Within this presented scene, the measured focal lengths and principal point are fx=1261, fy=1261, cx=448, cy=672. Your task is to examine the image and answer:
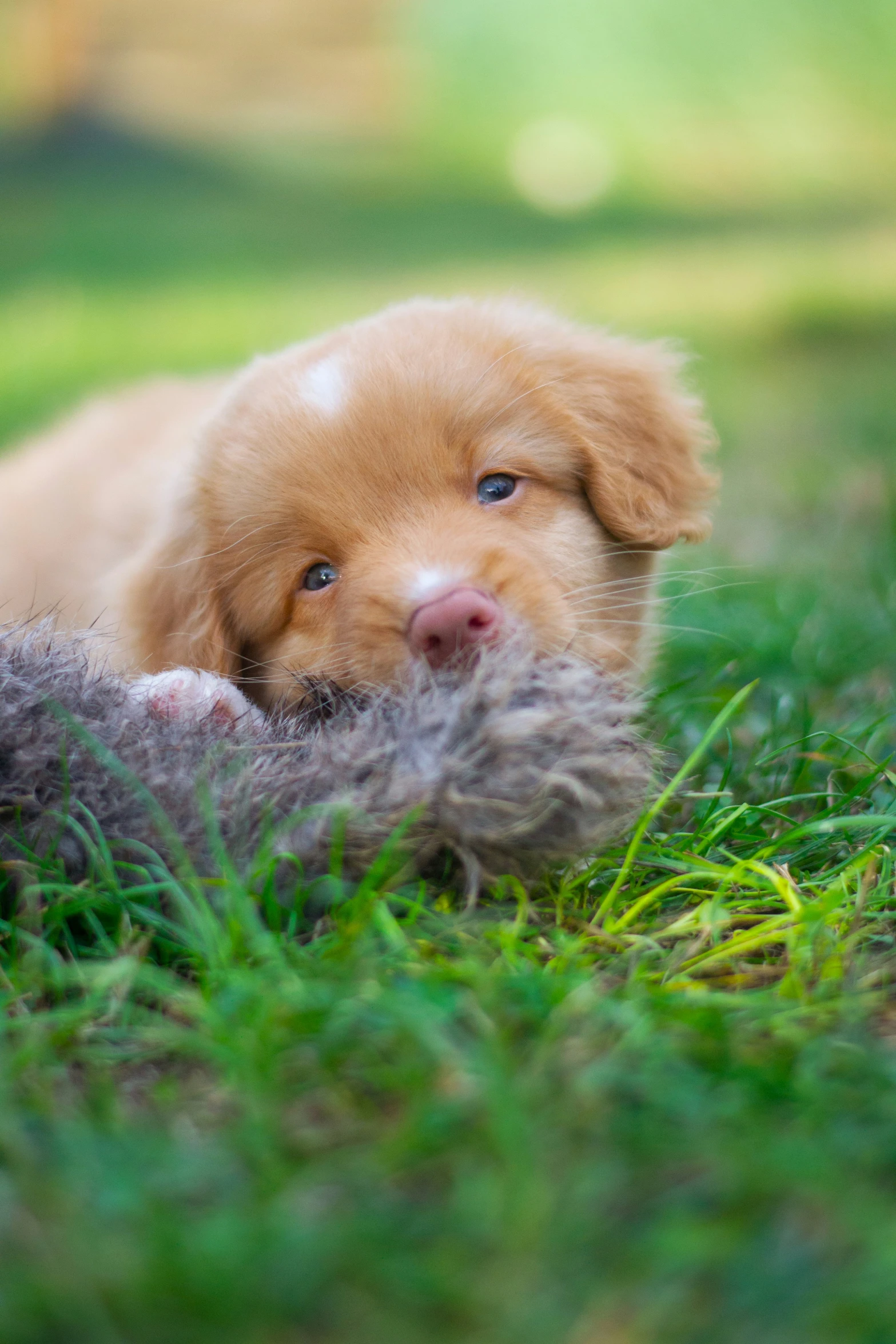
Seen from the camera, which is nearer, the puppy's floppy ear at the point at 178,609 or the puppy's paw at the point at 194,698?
the puppy's paw at the point at 194,698

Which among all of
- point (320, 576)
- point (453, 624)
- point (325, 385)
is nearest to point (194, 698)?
point (320, 576)

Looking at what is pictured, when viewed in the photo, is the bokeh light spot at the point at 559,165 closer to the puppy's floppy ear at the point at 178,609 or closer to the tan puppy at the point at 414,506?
the tan puppy at the point at 414,506

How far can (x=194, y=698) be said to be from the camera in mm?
2387

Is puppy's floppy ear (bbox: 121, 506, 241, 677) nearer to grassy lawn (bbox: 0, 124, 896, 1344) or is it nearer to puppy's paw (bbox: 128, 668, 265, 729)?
puppy's paw (bbox: 128, 668, 265, 729)

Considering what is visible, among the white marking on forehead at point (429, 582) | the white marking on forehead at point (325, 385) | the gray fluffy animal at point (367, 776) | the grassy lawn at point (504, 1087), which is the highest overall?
the white marking on forehead at point (325, 385)

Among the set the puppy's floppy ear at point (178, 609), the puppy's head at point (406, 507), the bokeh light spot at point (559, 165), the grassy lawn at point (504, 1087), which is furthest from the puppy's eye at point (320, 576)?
the bokeh light spot at point (559, 165)

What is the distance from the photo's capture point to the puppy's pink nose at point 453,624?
7.26 ft

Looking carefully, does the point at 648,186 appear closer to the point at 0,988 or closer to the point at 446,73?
the point at 446,73

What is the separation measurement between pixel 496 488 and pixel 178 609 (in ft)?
2.52

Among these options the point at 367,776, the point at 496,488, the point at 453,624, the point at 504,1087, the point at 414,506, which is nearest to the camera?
the point at 504,1087

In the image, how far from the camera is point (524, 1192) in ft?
3.99

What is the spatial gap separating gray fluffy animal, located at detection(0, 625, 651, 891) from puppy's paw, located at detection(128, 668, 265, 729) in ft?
0.37

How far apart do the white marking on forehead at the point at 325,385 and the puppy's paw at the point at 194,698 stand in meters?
0.61

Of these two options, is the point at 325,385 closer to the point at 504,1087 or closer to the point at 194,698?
the point at 194,698
